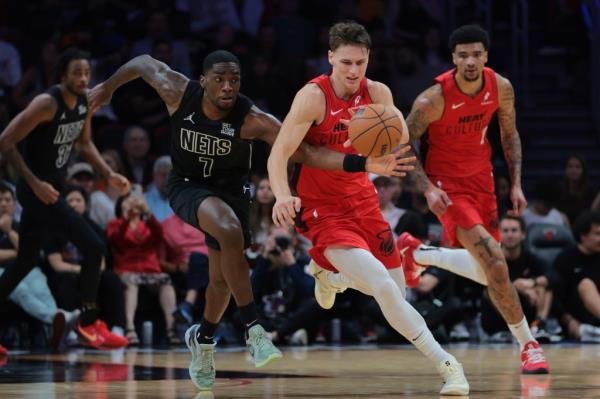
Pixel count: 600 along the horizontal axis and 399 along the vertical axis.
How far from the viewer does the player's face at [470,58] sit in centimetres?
755

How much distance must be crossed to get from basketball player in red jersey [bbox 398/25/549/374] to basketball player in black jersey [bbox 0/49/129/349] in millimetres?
2317

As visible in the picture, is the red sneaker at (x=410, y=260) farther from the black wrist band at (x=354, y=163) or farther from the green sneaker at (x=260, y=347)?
the black wrist band at (x=354, y=163)

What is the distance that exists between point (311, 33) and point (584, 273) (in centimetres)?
479

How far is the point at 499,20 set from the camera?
15.0 metres

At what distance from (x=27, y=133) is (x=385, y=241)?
3.28 m

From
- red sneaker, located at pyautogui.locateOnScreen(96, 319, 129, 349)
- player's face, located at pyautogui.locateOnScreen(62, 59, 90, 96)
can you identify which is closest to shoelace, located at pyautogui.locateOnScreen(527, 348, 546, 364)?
red sneaker, located at pyautogui.locateOnScreen(96, 319, 129, 349)

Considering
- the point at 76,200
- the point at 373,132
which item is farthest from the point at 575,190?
the point at 373,132

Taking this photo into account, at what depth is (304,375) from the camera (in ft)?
24.1

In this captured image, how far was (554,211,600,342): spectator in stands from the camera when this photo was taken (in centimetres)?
1062

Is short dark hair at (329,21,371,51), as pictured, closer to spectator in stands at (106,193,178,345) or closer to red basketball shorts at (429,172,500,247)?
red basketball shorts at (429,172,500,247)

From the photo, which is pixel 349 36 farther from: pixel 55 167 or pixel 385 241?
pixel 55 167

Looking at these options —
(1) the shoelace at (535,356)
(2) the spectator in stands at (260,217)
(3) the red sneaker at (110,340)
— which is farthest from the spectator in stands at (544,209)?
(1) the shoelace at (535,356)

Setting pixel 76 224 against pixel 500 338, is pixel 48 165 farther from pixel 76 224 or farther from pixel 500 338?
pixel 500 338

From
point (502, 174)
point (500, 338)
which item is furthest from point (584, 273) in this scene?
point (502, 174)
